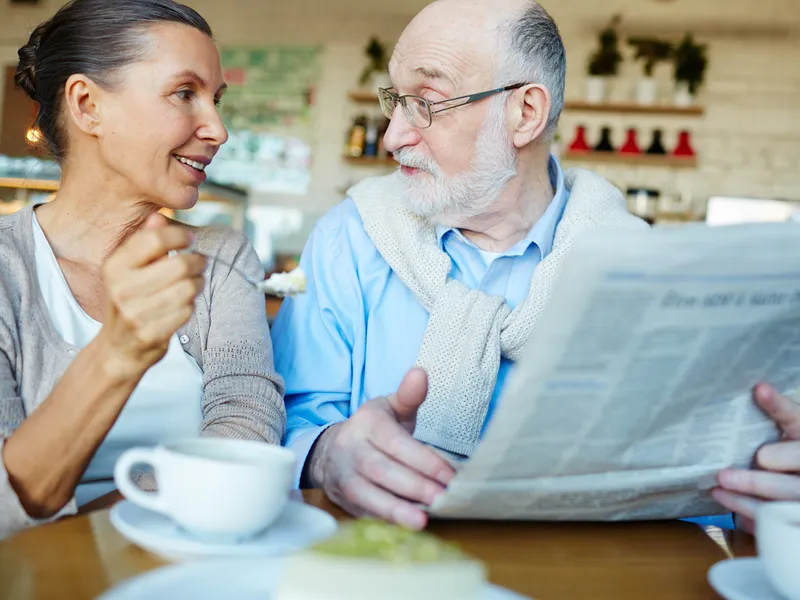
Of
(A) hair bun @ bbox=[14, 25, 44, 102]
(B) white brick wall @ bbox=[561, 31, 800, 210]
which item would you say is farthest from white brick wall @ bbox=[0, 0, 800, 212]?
(A) hair bun @ bbox=[14, 25, 44, 102]

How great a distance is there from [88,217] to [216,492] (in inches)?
31.4

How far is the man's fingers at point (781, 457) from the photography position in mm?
818

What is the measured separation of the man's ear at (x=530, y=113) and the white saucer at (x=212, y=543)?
0.93 m

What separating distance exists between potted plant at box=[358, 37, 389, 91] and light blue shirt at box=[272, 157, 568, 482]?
389cm

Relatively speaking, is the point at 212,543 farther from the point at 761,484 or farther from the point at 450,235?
the point at 450,235

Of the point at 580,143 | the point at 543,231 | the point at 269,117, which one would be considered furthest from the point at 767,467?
the point at 269,117

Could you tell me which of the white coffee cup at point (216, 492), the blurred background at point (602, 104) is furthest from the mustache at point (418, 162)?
the blurred background at point (602, 104)

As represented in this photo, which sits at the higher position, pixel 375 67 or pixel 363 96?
pixel 375 67

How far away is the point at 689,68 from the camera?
4.83 m

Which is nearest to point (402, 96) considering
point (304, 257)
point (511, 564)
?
point (304, 257)

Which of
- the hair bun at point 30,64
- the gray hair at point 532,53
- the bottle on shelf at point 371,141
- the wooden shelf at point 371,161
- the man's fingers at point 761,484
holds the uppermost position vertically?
the gray hair at point 532,53

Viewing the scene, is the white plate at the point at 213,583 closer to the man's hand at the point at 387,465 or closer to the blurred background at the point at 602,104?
the man's hand at the point at 387,465

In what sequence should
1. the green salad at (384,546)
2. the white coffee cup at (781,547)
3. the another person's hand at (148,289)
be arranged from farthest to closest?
the another person's hand at (148,289), the white coffee cup at (781,547), the green salad at (384,546)

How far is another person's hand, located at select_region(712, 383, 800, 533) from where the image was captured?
0.81 meters
